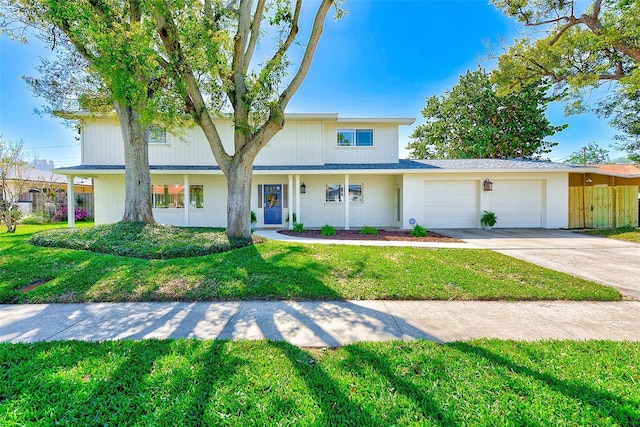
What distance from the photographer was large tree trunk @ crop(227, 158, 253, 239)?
8.18m

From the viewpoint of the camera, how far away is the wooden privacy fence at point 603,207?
12.5m

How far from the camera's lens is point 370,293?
4449 millimetres

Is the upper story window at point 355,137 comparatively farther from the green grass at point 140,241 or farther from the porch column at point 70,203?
the porch column at point 70,203

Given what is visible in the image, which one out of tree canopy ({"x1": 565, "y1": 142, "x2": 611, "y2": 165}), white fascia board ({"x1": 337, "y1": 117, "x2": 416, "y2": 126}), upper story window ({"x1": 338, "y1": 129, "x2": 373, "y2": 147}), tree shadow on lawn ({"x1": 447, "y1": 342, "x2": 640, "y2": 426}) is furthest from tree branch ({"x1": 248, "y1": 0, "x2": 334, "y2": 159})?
→ tree canopy ({"x1": 565, "y1": 142, "x2": 611, "y2": 165})

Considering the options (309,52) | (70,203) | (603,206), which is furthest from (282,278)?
(603,206)

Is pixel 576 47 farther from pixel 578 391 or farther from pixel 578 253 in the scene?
pixel 578 391

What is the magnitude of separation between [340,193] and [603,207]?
12231 millimetres

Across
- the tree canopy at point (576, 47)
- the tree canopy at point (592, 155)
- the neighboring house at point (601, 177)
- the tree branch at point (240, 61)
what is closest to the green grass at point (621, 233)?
the neighboring house at point (601, 177)

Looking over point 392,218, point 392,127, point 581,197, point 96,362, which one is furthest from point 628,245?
point 96,362

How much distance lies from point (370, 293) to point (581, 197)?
47.0 feet

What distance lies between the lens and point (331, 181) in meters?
13.9

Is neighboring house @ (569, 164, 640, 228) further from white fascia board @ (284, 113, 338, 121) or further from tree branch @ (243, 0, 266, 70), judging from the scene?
tree branch @ (243, 0, 266, 70)

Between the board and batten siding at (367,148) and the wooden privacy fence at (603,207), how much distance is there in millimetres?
8559

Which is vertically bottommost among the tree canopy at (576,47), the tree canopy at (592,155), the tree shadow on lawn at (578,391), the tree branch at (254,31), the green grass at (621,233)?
the tree shadow on lawn at (578,391)
